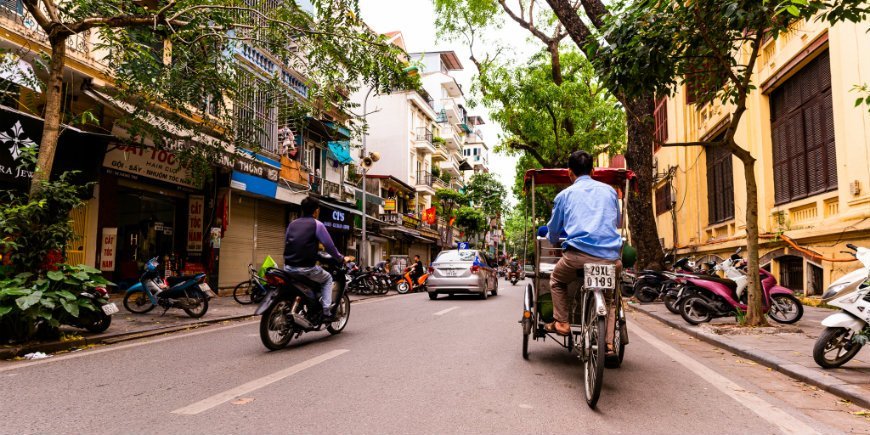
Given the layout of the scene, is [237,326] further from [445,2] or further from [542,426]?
[445,2]

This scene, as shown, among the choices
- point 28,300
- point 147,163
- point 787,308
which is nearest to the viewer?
point 28,300

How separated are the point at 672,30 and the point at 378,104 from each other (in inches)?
1415

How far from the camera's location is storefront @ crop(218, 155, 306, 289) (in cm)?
1653

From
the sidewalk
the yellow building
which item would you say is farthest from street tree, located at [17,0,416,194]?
the yellow building

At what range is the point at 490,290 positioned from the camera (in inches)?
671

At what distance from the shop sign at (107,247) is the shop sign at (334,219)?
31.4ft

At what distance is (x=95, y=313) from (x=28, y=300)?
3.89 feet

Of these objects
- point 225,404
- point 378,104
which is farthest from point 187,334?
point 378,104

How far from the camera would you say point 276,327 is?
6211mm

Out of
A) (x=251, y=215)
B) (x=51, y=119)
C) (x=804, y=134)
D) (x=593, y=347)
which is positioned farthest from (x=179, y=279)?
(x=804, y=134)

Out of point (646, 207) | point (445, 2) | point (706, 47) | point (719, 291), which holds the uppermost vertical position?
point (445, 2)

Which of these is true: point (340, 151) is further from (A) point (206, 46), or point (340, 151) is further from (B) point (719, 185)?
(A) point (206, 46)

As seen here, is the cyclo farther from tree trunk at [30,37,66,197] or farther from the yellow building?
the yellow building

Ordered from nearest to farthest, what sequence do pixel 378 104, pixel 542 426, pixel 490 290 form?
pixel 542 426 → pixel 490 290 → pixel 378 104
